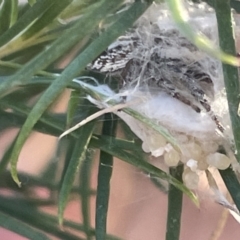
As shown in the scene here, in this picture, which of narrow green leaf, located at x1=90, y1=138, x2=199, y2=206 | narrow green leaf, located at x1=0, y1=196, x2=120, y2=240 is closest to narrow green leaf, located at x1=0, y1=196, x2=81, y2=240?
narrow green leaf, located at x1=0, y1=196, x2=120, y2=240

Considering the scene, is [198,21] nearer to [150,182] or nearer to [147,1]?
[147,1]

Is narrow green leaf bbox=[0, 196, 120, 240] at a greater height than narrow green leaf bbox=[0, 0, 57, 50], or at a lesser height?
lesser

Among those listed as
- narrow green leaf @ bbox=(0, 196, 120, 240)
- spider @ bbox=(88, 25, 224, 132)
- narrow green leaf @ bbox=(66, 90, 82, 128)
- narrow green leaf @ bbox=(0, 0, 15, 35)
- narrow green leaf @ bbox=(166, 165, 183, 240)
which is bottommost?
narrow green leaf @ bbox=(0, 196, 120, 240)

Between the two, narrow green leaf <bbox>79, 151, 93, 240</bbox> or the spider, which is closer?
the spider

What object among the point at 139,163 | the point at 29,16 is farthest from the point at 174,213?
the point at 29,16

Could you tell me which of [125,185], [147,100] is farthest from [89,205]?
[147,100]

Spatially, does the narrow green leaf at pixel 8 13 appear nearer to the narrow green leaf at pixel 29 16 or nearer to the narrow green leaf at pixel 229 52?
the narrow green leaf at pixel 29 16

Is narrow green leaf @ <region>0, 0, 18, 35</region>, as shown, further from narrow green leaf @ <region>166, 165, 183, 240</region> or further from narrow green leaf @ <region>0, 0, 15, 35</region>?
narrow green leaf @ <region>166, 165, 183, 240</region>
